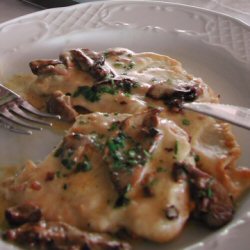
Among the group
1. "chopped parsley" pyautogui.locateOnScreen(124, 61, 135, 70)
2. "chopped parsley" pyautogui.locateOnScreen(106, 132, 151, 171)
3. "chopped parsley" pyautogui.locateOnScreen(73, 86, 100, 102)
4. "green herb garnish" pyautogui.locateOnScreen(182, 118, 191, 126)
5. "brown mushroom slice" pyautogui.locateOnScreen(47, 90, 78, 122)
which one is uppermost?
"chopped parsley" pyautogui.locateOnScreen(106, 132, 151, 171)

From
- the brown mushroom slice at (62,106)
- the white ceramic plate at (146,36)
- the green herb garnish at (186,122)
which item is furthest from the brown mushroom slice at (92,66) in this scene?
the green herb garnish at (186,122)

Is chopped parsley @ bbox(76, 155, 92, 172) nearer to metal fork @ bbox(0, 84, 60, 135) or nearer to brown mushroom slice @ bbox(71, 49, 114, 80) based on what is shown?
metal fork @ bbox(0, 84, 60, 135)

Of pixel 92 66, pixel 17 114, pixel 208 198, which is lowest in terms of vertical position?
pixel 17 114

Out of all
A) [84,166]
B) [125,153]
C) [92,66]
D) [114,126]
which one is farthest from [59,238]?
[92,66]

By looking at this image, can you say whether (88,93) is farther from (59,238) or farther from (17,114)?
(59,238)

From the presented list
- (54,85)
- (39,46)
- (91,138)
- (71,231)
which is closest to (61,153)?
(91,138)

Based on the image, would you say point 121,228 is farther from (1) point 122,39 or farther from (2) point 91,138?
(1) point 122,39

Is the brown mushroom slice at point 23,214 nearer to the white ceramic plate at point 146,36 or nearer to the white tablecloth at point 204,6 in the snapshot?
the white ceramic plate at point 146,36

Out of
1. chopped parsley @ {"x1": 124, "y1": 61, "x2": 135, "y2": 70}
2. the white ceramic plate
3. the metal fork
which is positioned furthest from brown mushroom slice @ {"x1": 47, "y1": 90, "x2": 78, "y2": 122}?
the white ceramic plate
